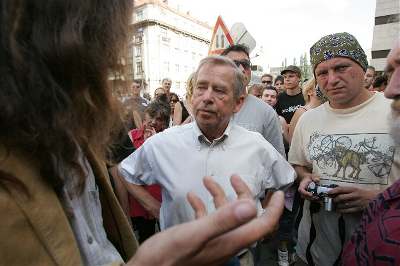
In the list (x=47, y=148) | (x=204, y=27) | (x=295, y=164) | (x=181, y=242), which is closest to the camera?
(x=181, y=242)

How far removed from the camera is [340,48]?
7.91 ft

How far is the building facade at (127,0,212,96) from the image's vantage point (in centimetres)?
5316

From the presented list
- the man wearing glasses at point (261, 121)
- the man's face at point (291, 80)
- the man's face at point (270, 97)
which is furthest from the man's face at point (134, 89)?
the man's face at point (291, 80)

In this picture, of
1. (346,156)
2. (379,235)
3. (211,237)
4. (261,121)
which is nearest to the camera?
(211,237)

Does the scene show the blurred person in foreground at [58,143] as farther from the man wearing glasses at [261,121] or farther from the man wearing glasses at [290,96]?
the man wearing glasses at [290,96]

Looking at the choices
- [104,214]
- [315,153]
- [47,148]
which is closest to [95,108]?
[47,148]

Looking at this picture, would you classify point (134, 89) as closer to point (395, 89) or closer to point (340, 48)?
point (340, 48)

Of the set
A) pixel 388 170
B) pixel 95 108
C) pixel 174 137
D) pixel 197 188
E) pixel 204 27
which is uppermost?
pixel 204 27

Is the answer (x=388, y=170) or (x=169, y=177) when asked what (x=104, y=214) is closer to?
(x=169, y=177)

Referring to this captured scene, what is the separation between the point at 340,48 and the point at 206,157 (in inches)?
50.9

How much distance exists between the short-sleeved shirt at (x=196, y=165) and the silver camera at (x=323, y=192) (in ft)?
0.84

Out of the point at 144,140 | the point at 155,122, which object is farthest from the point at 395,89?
the point at 155,122

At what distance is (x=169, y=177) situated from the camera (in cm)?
223

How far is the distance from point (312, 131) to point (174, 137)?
1077mm
